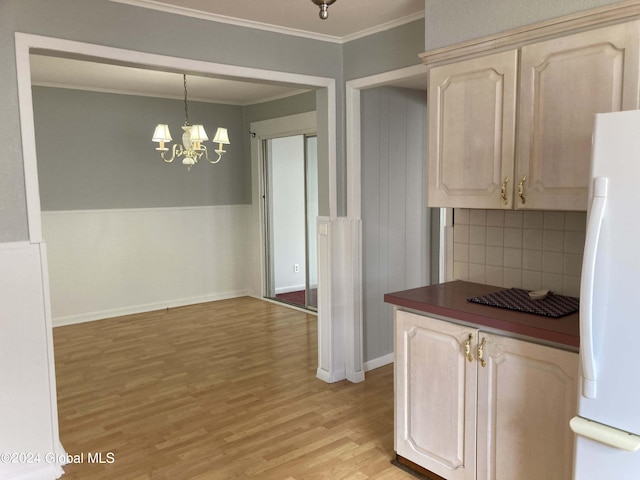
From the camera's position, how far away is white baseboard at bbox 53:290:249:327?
5.47 metres

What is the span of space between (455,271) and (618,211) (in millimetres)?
1448

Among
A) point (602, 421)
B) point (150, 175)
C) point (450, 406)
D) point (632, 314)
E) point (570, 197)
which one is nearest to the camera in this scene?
point (632, 314)

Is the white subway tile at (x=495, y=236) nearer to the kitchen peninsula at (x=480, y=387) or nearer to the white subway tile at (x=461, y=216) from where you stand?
the white subway tile at (x=461, y=216)

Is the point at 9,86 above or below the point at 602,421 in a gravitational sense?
above

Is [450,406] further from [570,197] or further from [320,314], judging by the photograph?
[320,314]

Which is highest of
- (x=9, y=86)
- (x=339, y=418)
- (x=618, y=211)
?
(x=9, y=86)

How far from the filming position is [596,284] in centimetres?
160

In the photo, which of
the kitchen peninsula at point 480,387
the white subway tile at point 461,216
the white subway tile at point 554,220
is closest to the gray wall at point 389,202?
the white subway tile at point 461,216

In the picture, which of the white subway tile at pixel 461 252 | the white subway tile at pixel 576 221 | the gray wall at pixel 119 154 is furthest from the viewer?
the gray wall at pixel 119 154

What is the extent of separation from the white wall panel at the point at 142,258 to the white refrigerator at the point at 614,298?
17.0 ft

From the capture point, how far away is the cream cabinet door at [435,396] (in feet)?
7.36

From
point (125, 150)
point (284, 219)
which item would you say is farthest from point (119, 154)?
point (284, 219)

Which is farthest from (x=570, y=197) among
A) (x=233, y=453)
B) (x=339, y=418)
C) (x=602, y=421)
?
(x=233, y=453)

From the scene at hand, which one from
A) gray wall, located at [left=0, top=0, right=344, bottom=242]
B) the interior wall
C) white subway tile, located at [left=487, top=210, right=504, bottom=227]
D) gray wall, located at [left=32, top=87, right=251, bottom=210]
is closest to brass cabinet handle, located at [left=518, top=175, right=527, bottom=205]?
white subway tile, located at [left=487, top=210, right=504, bottom=227]
